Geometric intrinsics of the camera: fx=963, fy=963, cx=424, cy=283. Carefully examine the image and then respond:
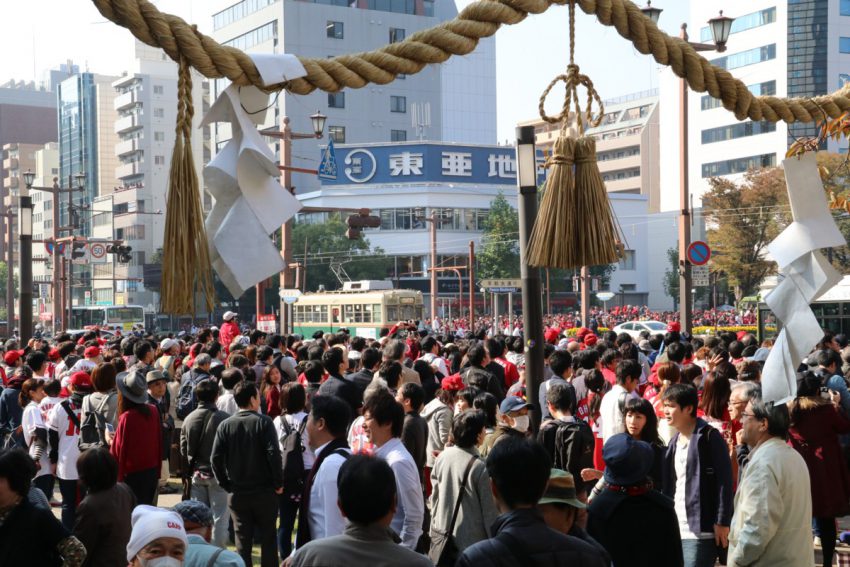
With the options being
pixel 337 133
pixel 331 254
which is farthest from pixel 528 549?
pixel 337 133

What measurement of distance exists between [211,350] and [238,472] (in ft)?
19.5

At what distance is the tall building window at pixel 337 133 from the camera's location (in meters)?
82.1

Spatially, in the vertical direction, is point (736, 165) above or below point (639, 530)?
above

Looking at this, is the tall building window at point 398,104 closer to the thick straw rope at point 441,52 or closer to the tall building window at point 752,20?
the tall building window at point 752,20

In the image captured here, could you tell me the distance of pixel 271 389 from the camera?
9906mm

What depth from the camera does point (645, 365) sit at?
452 inches

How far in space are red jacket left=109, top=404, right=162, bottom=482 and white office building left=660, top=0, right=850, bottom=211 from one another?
5570cm

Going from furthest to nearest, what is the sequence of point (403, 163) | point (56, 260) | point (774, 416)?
point (403, 163), point (56, 260), point (774, 416)

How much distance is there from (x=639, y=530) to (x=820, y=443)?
3.74 meters

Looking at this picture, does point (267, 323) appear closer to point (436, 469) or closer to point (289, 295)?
point (289, 295)

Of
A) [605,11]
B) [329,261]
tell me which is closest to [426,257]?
[329,261]

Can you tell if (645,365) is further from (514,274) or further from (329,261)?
(329,261)

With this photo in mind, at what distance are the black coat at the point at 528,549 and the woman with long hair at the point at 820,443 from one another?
4.92 metres

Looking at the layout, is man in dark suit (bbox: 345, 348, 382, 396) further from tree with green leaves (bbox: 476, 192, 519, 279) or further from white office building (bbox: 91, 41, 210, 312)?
white office building (bbox: 91, 41, 210, 312)
